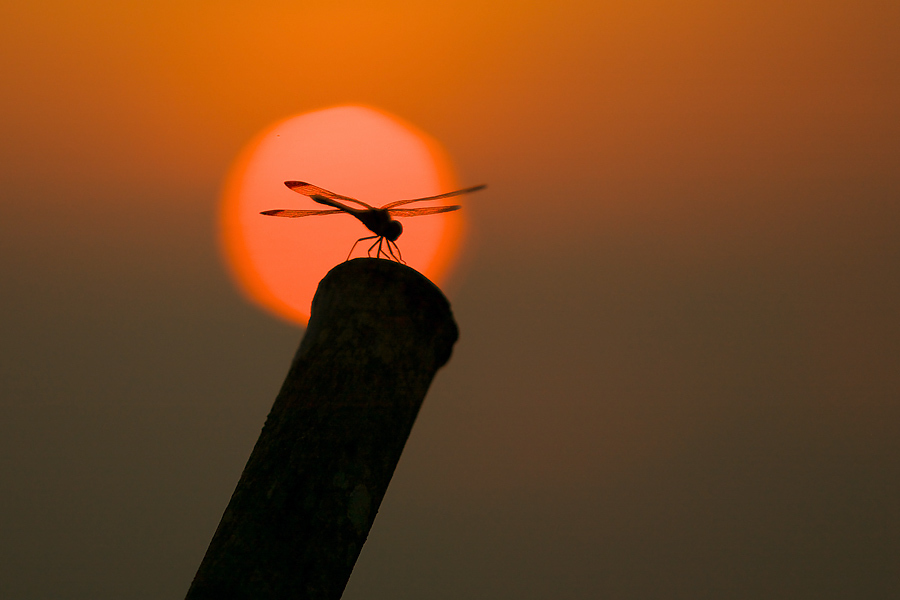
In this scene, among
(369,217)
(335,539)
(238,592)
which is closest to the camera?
(238,592)

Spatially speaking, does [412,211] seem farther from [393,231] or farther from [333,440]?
[333,440]

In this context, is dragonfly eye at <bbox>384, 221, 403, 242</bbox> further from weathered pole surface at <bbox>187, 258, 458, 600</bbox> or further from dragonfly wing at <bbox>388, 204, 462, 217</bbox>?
weathered pole surface at <bbox>187, 258, 458, 600</bbox>

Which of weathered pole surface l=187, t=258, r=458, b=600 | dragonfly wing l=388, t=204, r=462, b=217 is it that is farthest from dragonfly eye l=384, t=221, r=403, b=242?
weathered pole surface l=187, t=258, r=458, b=600

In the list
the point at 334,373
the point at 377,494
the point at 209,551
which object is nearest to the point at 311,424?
the point at 334,373

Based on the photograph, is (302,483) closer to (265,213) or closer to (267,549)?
(267,549)

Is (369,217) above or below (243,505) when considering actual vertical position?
above

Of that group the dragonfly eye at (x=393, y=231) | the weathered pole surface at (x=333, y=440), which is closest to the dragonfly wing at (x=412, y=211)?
the dragonfly eye at (x=393, y=231)
